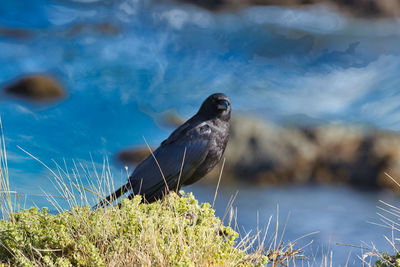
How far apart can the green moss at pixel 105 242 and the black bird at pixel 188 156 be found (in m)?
0.75

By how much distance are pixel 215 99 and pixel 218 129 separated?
365mm

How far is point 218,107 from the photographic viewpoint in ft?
16.0

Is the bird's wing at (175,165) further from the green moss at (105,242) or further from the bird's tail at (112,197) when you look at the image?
the green moss at (105,242)

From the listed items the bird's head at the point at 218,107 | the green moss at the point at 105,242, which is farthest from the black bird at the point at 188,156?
the green moss at the point at 105,242

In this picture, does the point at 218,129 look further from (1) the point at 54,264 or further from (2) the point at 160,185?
(1) the point at 54,264

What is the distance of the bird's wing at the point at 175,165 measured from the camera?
15.4ft

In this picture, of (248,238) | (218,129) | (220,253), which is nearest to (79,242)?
(220,253)

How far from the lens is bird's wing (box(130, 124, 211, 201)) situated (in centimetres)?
470

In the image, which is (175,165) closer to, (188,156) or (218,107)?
(188,156)

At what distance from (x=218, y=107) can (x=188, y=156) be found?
2.26 feet

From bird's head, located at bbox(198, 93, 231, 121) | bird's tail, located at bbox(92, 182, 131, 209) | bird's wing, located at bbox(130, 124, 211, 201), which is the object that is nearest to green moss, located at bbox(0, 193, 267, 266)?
bird's tail, located at bbox(92, 182, 131, 209)

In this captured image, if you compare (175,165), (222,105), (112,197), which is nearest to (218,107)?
(222,105)

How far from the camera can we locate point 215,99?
16.1 feet

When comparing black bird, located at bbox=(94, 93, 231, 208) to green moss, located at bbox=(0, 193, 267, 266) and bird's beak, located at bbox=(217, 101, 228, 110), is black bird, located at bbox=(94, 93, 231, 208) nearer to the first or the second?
bird's beak, located at bbox=(217, 101, 228, 110)
